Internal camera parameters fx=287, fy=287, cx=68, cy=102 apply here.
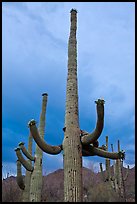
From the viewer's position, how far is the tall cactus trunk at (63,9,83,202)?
3.62 meters

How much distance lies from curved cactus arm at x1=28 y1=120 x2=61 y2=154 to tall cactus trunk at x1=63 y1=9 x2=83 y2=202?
15cm

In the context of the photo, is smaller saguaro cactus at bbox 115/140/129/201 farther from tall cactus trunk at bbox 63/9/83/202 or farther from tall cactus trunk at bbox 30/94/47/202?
tall cactus trunk at bbox 63/9/83/202

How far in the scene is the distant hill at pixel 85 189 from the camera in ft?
72.5

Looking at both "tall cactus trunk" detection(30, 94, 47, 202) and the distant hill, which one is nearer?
"tall cactus trunk" detection(30, 94, 47, 202)

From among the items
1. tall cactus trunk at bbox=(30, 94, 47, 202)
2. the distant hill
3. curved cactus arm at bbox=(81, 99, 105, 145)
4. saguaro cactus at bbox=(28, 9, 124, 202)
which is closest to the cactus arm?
saguaro cactus at bbox=(28, 9, 124, 202)

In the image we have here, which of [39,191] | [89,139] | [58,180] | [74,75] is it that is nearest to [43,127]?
[39,191]

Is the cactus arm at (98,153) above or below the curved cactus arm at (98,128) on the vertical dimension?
below

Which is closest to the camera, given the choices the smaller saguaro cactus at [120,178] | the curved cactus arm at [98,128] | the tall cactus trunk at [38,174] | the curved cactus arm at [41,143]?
the curved cactus arm at [98,128]

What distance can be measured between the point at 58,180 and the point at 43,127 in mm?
42187

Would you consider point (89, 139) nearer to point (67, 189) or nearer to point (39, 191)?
point (67, 189)

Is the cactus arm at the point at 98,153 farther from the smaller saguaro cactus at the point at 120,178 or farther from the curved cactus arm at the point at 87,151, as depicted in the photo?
the smaller saguaro cactus at the point at 120,178

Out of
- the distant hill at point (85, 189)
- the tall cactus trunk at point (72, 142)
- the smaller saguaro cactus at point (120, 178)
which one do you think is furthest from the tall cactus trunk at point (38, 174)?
the distant hill at point (85, 189)

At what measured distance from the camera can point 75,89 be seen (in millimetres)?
4398

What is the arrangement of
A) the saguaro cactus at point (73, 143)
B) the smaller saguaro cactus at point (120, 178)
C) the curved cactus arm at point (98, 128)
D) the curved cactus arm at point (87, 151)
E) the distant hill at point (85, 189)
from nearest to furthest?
the curved cactus arm at point (98, 128) → the saguaro cactus at point (73, 143) → the curved cactus arm at point (87, 151) → the smaller saguaro cactus at point (120, 178) → the distant hill at point (85, 189)
